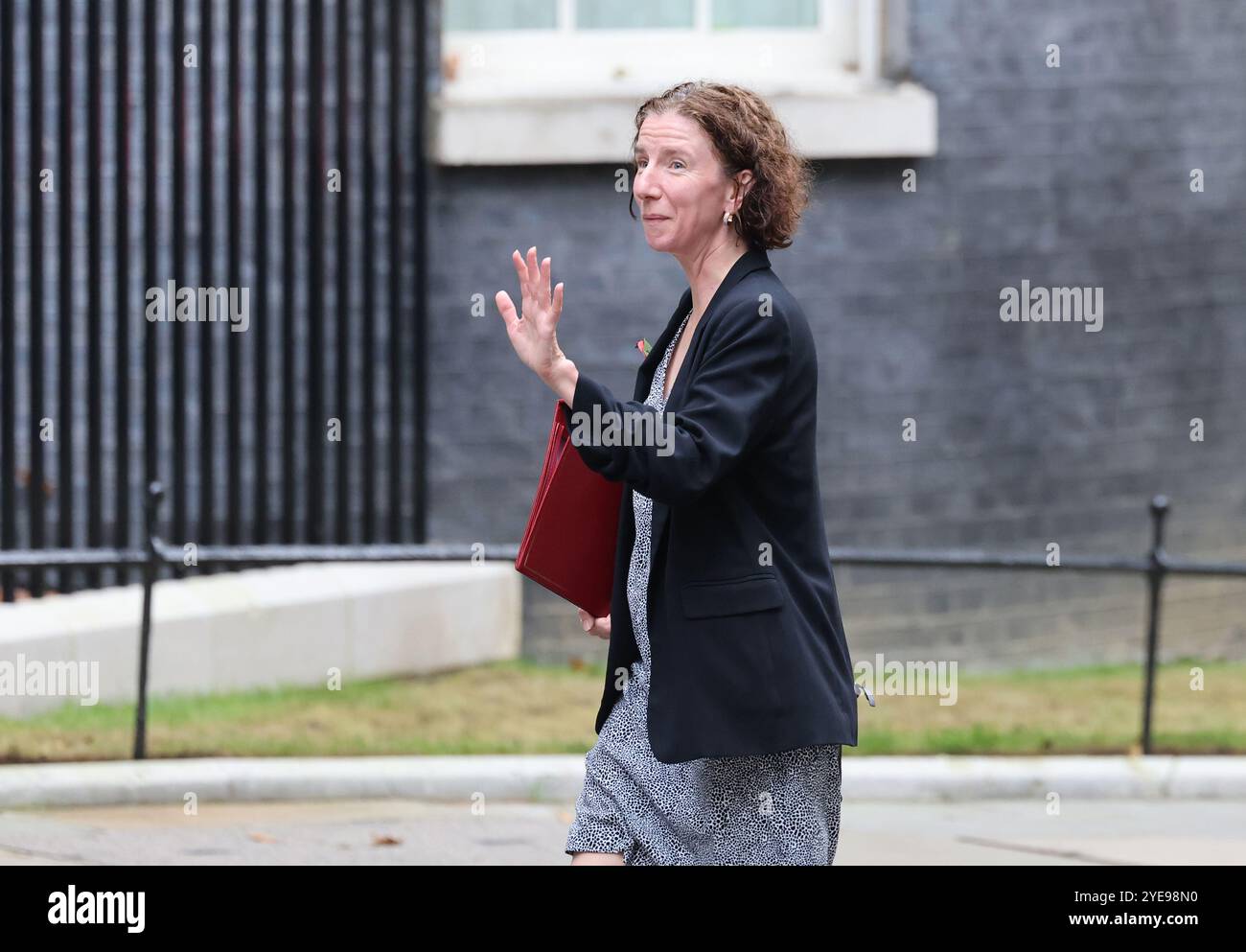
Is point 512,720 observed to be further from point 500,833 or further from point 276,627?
point 500,833

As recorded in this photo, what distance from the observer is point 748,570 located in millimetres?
3834

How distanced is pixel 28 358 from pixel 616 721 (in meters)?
5.91

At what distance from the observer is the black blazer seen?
3.81m

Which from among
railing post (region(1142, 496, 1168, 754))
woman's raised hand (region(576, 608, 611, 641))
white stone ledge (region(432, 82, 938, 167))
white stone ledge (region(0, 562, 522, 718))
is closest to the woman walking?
woman's raised hand (region(576, 608, 611, 641))

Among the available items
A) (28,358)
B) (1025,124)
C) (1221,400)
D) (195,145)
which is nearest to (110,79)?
(195,145)

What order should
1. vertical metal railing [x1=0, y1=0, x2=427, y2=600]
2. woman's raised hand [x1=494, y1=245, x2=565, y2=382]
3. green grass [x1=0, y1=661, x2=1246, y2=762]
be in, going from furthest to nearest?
vertical metal railing [x1=0, y1=0, x2=427, y2=600], green grass [x1=0, y1=661, x2=1246, y2=762], woman's raised hand [x1=494, y1=245, x2=565, y2=382]

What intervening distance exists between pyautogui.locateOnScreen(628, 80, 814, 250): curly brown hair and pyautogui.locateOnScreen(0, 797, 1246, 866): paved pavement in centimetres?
331

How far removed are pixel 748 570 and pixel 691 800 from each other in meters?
0.46

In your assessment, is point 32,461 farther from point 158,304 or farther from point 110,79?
point 110,79

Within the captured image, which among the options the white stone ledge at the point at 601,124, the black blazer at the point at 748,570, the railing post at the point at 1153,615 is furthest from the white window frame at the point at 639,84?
the black blazer at the point at 748,570

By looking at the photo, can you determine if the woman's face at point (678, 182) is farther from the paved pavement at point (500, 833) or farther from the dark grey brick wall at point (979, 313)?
the dark grey brick wall at point (979, 313)

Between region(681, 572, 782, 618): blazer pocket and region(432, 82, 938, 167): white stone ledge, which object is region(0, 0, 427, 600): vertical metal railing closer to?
region(432, 82, 938, 167): white stone ledge

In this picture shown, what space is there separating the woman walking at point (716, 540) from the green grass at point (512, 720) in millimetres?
4442

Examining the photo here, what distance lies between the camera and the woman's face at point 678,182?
3.99 meters
